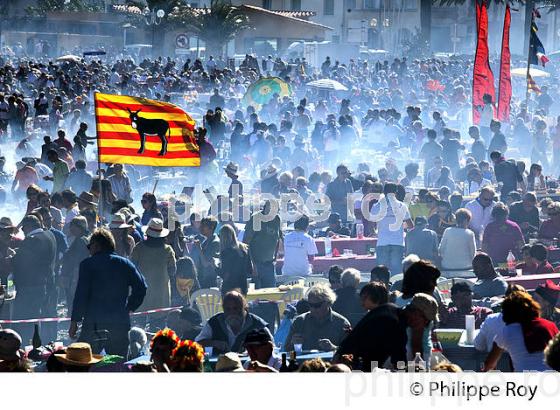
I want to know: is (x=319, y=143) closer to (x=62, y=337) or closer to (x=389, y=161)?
(x=389, y=161)

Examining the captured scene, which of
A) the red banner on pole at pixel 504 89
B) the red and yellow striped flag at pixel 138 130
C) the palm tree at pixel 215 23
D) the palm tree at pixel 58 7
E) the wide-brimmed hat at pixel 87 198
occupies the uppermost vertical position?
the palm tree at pixel 58 7

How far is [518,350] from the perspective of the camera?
736 centimetres

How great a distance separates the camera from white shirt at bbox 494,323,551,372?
7266mm

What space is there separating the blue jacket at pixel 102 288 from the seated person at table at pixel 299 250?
3.72m

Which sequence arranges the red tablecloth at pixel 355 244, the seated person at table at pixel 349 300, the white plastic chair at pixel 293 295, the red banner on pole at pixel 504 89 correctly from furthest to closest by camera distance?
1. the red banner on pole at pixel 504 89
2. the red tablecloth at pixel 355 244
3. the white plastic chair at pixel 293 295
4. the seated person at table at pixel 349 300

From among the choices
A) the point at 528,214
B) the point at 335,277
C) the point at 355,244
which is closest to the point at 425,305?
the point at 335,277

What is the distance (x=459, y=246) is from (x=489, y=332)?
5.46 metres

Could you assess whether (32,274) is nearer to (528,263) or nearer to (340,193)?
(528,263)

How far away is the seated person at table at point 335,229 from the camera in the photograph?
15.5 m

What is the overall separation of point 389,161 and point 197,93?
63.9ft

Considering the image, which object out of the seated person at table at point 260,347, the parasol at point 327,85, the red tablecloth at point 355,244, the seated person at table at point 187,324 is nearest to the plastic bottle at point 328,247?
the red tablecloth at point 355,244

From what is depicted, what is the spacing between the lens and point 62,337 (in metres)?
12.0

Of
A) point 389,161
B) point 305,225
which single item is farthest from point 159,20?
point 305,225

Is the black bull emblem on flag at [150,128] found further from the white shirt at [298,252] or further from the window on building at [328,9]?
the window on building at [328,9]
